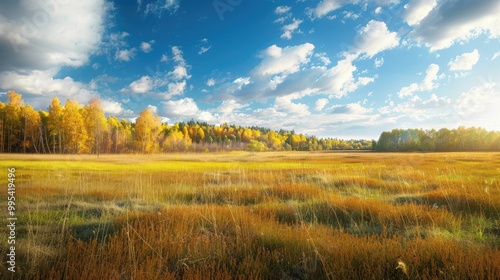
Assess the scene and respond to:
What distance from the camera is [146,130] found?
51.7 meters

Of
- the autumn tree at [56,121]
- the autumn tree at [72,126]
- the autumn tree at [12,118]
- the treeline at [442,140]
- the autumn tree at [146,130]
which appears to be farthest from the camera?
the treeline at [442,140]

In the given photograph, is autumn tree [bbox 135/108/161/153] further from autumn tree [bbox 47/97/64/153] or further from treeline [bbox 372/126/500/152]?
treeline [bbox 372/126/500/152]

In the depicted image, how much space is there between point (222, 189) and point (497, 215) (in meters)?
9.50

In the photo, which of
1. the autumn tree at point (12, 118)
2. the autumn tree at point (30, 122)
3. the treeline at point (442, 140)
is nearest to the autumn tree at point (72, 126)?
the autumn tree at point (30, 122)

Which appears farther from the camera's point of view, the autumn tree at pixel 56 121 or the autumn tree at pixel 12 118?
the autumn tree at pixel 12 118

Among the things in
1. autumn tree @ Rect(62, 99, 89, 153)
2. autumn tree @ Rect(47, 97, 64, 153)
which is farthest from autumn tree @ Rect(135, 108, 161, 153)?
→ autumn tree @ Rect(47, 97, 64, 153)

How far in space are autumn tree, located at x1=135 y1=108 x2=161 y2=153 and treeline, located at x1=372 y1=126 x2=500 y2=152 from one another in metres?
91.5

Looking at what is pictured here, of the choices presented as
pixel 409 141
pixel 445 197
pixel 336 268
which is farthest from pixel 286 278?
pixel 409 141

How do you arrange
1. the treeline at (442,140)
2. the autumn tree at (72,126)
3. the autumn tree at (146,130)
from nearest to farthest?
the autumn tree at (72,126), the autumn tree at (146,130), the treeline at (442,140)

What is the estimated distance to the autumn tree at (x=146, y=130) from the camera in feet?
167

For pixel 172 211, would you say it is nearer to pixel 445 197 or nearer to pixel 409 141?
pixel 445 197

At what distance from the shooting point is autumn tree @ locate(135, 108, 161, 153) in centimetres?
5078

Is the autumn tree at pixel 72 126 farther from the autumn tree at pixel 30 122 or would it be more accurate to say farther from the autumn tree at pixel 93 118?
the autumn tree at pixel 30 122

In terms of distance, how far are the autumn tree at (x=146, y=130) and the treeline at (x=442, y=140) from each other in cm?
9150
